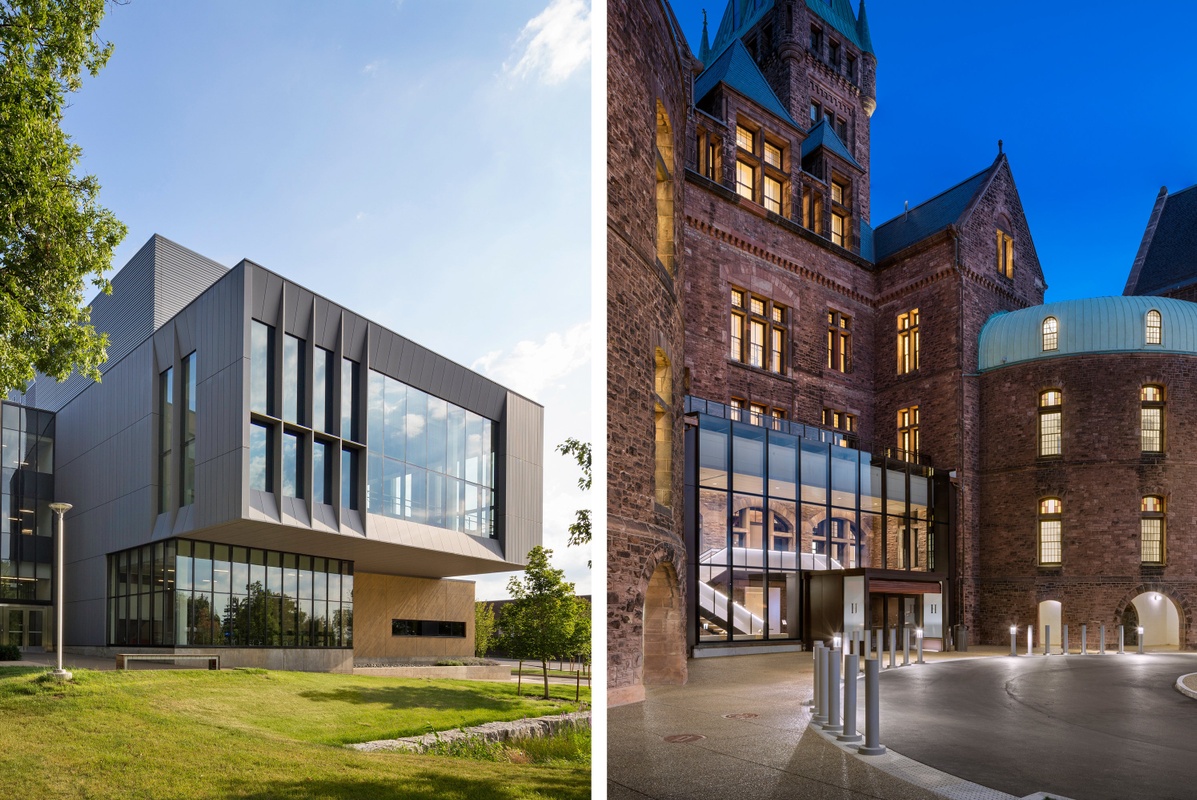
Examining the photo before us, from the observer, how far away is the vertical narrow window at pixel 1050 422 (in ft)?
74.8

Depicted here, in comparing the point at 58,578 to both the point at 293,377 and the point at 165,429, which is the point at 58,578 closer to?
the point at 165,429

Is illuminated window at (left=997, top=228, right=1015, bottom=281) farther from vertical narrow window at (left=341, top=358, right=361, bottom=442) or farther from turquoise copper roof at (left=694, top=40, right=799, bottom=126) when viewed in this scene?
vertical narrow window at (left=341, top=358, right=361, bottom=442)

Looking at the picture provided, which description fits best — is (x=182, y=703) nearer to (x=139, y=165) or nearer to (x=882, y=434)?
(x=139, y=165)

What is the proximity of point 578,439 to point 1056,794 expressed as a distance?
38.2 ft

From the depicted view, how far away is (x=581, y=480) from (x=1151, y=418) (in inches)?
611

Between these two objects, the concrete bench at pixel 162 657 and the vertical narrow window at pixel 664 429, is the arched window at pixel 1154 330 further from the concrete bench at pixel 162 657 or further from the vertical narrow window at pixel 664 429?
the concrete bench at pixel 162 657

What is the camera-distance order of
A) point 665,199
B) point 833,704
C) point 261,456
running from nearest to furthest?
1. point 833,704
2. point 665,199
3. point 261,456

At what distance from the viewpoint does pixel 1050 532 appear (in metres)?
22.8

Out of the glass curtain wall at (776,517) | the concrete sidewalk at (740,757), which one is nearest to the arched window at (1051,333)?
the glass curtain wall at (776,517)

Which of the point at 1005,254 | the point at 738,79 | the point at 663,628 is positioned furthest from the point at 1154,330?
the point at 663,628

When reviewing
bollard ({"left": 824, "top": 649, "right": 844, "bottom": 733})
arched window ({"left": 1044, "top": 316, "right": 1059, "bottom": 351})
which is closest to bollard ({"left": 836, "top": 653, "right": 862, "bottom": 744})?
bollard ({"left": 824, "top": 649, "right": 844, "bottom": 733})

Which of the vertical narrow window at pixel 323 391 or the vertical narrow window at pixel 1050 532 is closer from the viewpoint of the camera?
the vertical narrow window at pixel 323 391

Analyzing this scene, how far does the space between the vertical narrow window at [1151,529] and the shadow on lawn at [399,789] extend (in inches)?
759

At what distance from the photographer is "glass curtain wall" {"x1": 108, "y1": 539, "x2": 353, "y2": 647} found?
10258 millimetres
